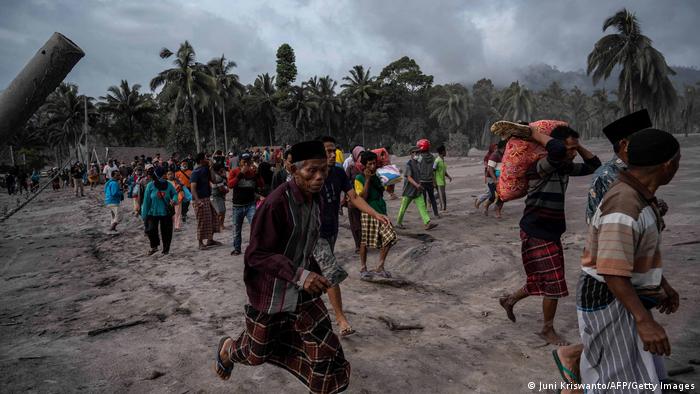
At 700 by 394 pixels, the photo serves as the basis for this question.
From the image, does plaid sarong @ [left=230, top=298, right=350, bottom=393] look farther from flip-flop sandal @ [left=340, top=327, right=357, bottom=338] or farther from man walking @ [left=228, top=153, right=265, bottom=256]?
man walking @ [left=228, top=153, right=265, bottom=256]

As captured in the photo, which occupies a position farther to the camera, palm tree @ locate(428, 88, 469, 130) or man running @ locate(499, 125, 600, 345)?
palm tree @ locate(428, 88, 469, 130)

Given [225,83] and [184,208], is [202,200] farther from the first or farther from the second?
[225,83]

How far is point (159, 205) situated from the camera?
318 inches

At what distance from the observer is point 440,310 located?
466 cm

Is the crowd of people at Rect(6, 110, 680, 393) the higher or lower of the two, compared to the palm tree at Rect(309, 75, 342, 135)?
lower

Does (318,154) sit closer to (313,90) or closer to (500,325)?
(500,325)

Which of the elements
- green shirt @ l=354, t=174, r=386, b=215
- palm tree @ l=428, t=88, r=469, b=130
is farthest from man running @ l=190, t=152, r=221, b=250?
palm tree @ l=428, t=88, r=469, b=130

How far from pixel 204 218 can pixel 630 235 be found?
7893 mm

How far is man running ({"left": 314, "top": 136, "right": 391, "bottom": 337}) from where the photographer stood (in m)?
3.91

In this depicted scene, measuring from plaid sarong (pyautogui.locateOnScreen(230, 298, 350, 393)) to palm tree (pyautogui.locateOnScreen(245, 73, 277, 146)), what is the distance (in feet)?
162

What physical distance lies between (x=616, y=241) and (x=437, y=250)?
15.9 ft

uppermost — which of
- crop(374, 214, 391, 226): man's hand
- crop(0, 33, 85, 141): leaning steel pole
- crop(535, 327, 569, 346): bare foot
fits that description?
crop(0, 33, 85, 141): leaning steel pole

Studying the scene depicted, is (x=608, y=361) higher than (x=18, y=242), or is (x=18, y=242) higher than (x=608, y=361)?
(x=608, y=361)

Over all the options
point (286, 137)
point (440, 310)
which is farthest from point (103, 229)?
point (286, 137)
